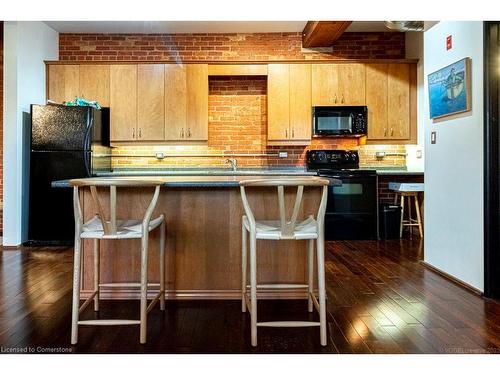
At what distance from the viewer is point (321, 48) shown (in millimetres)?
6023

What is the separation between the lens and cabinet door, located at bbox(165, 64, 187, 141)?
5.80 metres

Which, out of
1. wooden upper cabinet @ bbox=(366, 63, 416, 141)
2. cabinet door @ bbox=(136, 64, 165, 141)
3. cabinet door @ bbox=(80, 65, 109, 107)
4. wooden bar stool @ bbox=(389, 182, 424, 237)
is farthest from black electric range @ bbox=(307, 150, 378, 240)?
cabinet door @ bbox=(80, 65, 109, 107)

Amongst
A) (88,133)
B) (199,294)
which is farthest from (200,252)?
(88,133)

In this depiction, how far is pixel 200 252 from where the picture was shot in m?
2.94

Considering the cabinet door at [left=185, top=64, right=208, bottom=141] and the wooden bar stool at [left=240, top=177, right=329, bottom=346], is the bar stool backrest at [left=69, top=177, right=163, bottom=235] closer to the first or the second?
the wooden bar stool at [left=240, top=177, right=329, bottom=346]

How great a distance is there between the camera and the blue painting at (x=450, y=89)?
3.25 m

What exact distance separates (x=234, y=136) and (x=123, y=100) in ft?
5.21

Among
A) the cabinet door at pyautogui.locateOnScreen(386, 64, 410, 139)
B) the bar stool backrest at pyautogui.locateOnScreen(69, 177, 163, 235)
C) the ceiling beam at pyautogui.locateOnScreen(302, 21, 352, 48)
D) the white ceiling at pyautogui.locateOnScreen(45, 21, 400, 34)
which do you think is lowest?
the bar stool backrest at pyautogui.locateOnScreen(69, 177, 163, 235)

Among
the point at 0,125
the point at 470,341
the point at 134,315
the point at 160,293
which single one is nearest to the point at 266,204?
the point at 160,293

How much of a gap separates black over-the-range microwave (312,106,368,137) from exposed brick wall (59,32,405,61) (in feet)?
2.76

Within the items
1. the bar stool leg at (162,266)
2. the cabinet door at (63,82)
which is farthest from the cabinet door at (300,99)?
the bar stool leg at (162,266)

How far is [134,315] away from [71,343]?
1.64 feet

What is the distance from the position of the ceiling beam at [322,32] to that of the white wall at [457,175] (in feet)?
4.16

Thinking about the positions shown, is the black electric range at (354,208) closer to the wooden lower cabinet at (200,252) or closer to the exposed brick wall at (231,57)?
the exposed brick wall at (231,57)
